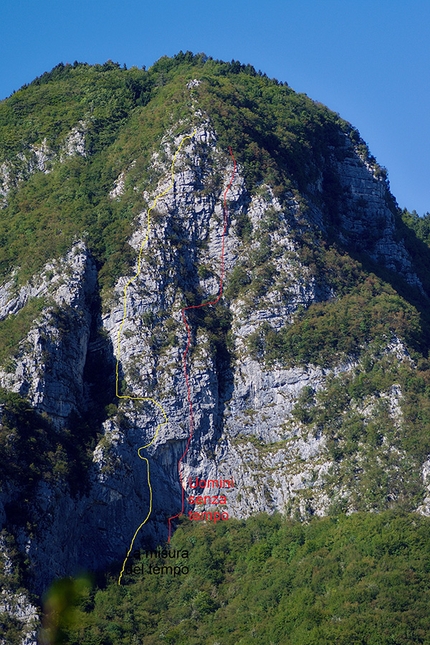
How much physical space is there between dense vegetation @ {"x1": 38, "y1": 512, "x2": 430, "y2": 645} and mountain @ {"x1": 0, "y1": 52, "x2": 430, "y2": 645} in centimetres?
176

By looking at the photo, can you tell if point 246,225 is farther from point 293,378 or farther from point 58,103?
point 58,103

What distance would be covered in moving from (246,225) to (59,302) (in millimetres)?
16571

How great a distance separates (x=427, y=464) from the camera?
94.4 m

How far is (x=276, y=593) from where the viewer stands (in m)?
90.5

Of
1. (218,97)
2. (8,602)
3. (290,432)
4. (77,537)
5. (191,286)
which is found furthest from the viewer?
(218,97)

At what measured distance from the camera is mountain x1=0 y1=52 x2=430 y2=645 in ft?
309

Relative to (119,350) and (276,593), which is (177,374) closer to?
(119,350)

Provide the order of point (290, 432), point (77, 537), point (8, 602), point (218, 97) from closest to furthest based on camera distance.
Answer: point (8, 602) < point (77, 537) < point (290, 432) < point (218, 97)

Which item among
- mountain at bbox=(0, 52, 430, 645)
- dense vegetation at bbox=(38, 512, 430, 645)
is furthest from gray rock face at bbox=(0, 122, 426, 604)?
dense vegetation at bbox=(38, 512, 430, 645)

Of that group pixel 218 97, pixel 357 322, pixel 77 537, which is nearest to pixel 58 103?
pixel 218 97

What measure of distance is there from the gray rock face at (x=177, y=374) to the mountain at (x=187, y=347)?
0.50ft

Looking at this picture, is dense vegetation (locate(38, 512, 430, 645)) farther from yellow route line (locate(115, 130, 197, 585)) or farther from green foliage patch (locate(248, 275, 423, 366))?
green foliage patch (locate(248, 275, 423, 366))

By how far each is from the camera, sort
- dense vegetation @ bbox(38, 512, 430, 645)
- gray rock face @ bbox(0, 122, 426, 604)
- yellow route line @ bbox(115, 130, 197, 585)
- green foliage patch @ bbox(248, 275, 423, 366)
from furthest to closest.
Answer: green foliage patch @ bbox(248, 275, 423, 366)
yellow route line @ bbox(115, 130, 197, 585)
gray rock face @ bbox(0, 122, 426, 604)
dense vegetation @ bbox(38, 512, 430, 645)

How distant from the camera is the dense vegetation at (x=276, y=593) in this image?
285 ft
